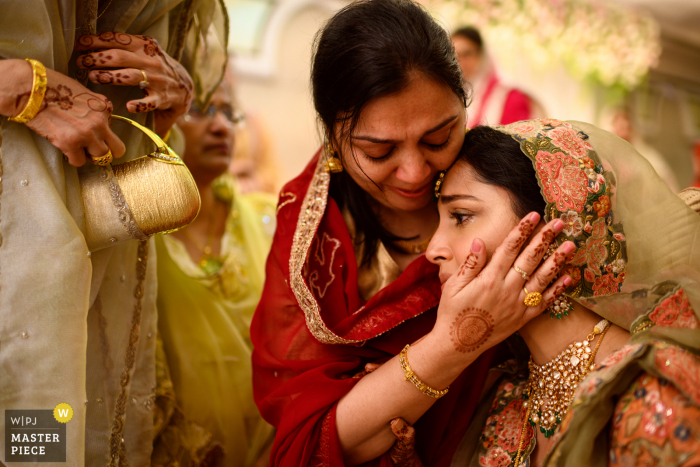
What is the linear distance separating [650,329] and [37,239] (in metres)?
1.17

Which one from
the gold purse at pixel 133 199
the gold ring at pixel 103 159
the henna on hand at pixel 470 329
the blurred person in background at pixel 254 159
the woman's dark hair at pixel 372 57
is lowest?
the blurred person in background at pixel 254 159

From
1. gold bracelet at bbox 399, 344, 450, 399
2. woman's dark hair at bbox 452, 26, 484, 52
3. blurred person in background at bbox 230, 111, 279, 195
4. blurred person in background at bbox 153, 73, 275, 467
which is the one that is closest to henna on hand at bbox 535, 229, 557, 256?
gold bracelet at bbox 399, 344, 450, 399

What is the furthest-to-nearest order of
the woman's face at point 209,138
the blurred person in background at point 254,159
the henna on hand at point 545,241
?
the blurred person in background at point 254,159 → the woman's face at point 209,138 → the henna on hand at point 545,241

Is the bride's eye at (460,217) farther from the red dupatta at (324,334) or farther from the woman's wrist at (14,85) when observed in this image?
the woman's wrist at (14,85)

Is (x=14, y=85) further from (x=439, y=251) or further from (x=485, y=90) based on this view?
(x=485, y=90)

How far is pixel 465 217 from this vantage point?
1.22 m

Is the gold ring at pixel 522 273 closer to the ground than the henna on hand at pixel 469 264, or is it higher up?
higher up

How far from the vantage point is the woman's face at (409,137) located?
1.21m

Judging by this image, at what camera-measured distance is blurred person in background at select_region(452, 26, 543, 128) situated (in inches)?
139

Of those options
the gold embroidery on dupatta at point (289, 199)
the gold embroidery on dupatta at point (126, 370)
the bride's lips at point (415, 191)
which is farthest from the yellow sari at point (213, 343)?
the bride's lips at point (415, 191)

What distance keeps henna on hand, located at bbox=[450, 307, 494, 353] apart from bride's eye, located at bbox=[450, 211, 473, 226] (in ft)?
0.67

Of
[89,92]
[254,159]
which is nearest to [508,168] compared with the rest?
[89,92]

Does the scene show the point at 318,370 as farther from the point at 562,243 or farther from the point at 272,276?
the point at 562,243

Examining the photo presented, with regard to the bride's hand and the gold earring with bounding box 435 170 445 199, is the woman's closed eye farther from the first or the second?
the bride's hand
